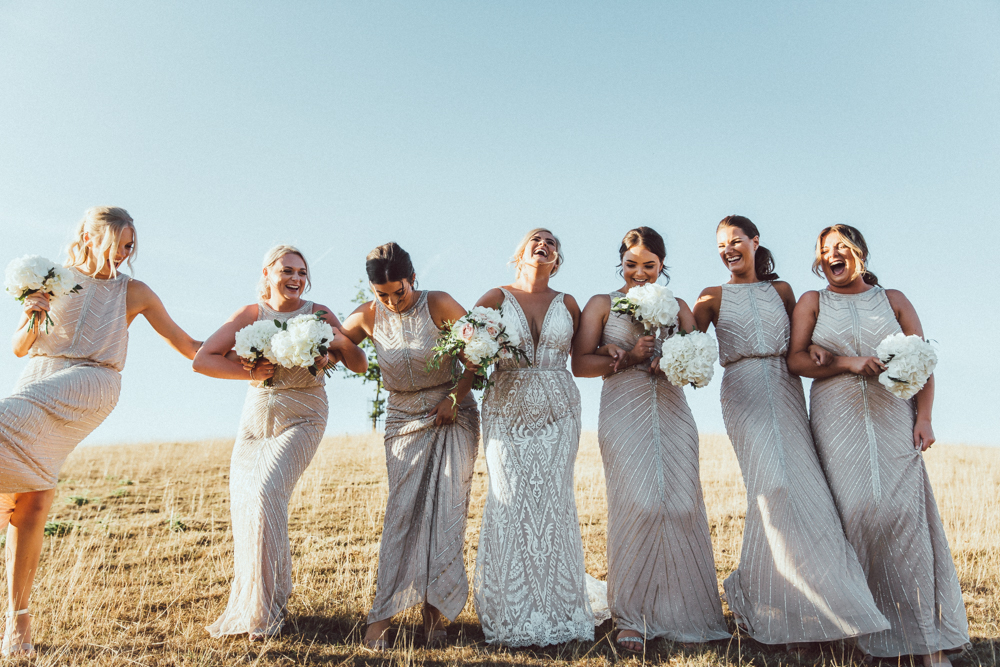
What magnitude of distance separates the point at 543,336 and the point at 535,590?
2.21m

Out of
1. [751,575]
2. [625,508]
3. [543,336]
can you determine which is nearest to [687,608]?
[751,575]

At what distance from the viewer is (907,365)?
5.43 metres

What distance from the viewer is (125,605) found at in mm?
7234

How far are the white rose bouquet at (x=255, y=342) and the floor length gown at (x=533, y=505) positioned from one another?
2024 mm

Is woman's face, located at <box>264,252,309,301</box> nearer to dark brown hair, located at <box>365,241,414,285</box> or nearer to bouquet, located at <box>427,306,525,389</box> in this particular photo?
dark brown hair, located at <box>365,241,414,285</box>

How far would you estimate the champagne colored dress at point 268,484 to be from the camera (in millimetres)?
5867

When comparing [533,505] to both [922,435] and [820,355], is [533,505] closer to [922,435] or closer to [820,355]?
[820,355]

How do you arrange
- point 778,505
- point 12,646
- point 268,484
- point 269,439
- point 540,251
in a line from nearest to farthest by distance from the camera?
point 12,646 < point 778,505 < point 268,484 < point 269,439 < point 540,251

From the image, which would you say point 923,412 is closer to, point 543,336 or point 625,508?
point 625,508

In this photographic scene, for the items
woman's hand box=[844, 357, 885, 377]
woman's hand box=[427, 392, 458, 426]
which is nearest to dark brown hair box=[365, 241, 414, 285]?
woman's hand box=[427, 392, 458, 426]

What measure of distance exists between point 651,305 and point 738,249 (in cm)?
122

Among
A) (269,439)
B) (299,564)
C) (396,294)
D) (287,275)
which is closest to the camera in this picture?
(396,294)

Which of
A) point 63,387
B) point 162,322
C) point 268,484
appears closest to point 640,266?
point 268,484

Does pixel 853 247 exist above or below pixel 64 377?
above
